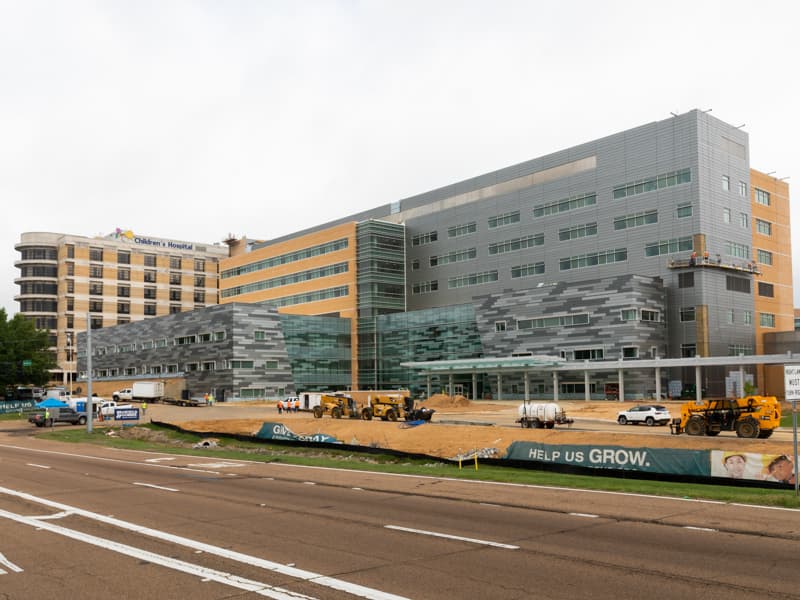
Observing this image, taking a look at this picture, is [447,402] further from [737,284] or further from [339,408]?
[737,284]

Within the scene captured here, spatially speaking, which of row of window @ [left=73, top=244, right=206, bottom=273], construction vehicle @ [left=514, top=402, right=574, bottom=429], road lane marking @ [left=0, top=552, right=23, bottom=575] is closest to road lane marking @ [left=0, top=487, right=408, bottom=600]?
road lane marking @ [left=0, top=552, right=23, bottom=575]

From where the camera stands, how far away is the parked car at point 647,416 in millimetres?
52375

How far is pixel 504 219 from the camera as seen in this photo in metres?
99.0

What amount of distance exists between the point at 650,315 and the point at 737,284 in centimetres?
1310

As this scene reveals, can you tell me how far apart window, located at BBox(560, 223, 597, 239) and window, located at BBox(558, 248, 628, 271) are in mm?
2595

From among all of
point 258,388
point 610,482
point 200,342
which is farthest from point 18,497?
point 200,342

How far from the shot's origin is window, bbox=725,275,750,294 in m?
81.9

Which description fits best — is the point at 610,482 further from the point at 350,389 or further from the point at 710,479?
the point at 350,389

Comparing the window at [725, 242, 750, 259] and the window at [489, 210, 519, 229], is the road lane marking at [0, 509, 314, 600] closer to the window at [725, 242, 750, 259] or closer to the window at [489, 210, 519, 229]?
the window at [725, 242, 750, 259]

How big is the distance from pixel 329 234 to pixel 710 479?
9857 cm

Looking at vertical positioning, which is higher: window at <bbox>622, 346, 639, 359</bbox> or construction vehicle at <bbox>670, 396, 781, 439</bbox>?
window at <bbox>622, 346, 639, 359</bbox>

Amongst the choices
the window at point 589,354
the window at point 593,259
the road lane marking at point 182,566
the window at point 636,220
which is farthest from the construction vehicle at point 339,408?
the road lane marking at point 182,566

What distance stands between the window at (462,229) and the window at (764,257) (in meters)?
37.5

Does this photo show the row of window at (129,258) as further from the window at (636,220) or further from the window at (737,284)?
the window at (737,284)
